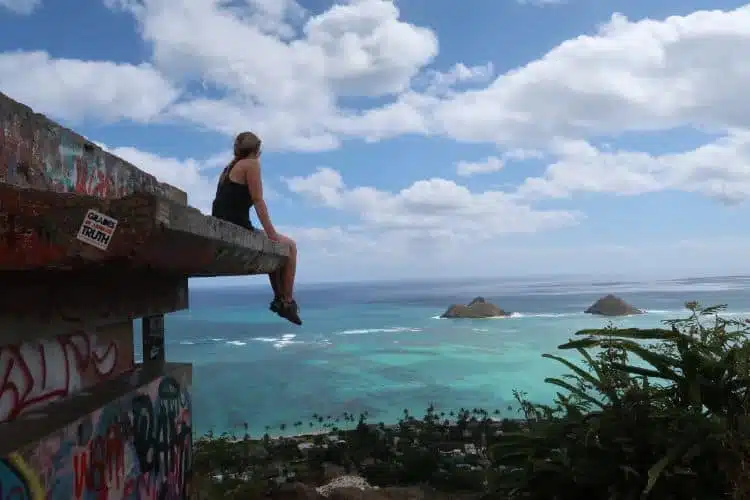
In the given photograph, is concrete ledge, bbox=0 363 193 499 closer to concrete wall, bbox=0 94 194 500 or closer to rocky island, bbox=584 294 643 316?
concrete wall, bbox=0 94 194 500

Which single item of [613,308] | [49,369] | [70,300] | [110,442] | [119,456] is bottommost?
[613,308]

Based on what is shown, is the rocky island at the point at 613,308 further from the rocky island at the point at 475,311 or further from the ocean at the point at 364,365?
the rocky island at the point at 475,311

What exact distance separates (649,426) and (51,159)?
4.78 meters

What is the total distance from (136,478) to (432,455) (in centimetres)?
2396

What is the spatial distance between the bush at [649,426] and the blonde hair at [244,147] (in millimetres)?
3245

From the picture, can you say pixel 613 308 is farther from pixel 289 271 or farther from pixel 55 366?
pixel 55 366

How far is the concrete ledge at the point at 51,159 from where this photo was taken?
10.4 ft

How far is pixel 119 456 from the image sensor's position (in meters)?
3.99

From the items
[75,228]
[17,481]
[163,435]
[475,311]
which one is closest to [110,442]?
[163,435]

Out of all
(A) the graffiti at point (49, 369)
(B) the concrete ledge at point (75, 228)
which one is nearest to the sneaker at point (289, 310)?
(A) the graffiti at point (49, 369)

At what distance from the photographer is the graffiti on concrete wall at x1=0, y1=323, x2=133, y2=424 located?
322cm

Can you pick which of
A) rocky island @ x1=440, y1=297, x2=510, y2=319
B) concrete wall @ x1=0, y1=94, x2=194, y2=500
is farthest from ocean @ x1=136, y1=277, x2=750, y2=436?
concrete wall @ x1=0, y1=94, x2=194, y2=500

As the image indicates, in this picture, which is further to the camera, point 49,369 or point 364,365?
point 364,365

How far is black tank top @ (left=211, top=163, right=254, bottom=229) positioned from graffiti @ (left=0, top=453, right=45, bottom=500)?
79.6 inches
